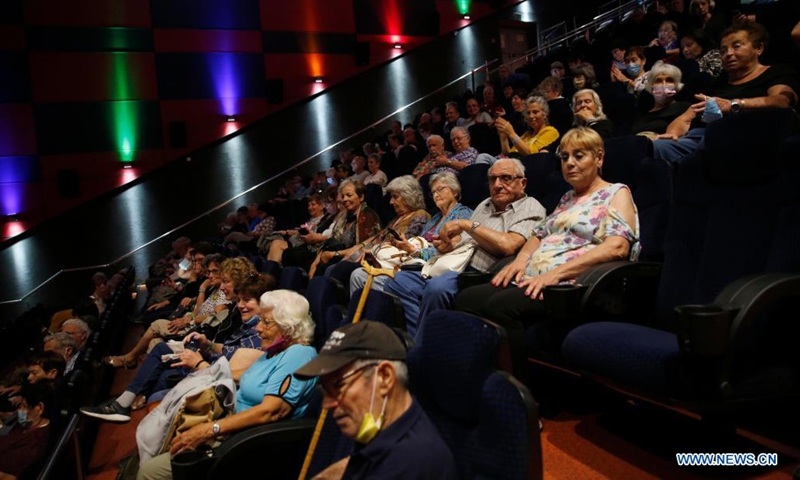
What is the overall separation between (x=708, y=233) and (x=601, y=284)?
0.34 m

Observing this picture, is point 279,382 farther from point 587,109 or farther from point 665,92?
point 665,92

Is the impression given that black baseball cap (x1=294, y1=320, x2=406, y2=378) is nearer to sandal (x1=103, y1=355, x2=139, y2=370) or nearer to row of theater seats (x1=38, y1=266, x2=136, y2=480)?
row of theater seats (x1=38, y1=266, x2=136, y2=480)

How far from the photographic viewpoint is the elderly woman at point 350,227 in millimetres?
3717

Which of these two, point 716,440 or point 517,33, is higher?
point 517,33

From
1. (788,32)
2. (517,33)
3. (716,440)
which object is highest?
(517,33)

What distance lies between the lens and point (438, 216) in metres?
3.10

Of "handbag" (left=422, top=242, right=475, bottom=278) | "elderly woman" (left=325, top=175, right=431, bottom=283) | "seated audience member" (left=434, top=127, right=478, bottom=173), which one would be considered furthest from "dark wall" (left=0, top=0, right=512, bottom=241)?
"handbag" (left=422, top=242, right=475, bottom=278)

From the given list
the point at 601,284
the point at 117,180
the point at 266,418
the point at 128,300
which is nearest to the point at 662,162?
the point at 601,284

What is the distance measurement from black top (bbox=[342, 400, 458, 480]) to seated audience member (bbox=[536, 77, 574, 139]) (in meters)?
2.83

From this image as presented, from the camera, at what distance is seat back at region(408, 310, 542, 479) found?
3.09ft

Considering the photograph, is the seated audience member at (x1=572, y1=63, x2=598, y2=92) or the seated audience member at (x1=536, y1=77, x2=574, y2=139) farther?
the seated audience member at (x1=572, y1=63, x2=598, y2=92)

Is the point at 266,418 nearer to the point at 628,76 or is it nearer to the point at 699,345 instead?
the point at 699,345

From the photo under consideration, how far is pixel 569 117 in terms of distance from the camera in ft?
11.8

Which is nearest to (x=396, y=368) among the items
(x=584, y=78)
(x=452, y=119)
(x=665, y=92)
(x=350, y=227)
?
(x=665, y=92)
